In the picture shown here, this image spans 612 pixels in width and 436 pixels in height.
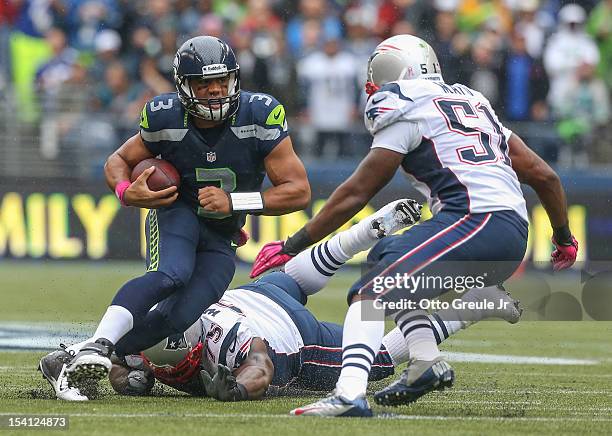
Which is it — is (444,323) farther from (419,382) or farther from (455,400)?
(419,382)

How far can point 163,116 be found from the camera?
19.6 ft

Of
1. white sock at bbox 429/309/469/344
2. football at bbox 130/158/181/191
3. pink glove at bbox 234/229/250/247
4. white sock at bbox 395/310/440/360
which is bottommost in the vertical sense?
white sock at bbox 429/309/469/344

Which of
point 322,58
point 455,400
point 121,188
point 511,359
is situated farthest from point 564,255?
point 322,58

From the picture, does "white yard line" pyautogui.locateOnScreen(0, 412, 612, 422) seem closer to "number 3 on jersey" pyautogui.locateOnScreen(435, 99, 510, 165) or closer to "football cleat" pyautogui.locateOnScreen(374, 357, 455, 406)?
"football cleat" pyautogui.locateOnScreen(374, 357, 455, 406)

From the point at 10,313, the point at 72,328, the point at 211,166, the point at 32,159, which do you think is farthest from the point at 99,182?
the point at 211,166

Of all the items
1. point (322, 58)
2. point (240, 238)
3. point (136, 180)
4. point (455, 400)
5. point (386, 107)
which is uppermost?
point (386, 107)

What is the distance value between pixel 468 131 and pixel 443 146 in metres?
0.15

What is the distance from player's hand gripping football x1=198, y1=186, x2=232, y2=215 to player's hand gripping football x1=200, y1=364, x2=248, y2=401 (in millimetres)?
750

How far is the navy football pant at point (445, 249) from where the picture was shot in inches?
197

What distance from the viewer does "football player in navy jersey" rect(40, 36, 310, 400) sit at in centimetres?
566

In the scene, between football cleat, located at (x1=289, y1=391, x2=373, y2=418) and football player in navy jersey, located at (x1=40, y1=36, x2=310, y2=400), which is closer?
football cleat, located at (x1=289, y1=391, x2=373, y2=418)

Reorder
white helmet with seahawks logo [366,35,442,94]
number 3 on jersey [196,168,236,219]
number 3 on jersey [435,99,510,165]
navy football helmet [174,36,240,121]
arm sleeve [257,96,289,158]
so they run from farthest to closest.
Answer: number 3 on jersey [196,168,236,219], arm sleeve [257,96,289,158], navy football helmet [174,36,240,121], white helmet with seahawks logo [366,35,442,94], number 3 on jersey [435,99,510,165]

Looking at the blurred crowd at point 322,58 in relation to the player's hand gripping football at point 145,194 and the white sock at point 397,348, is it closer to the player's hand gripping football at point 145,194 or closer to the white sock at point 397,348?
the white sock at point 397,348

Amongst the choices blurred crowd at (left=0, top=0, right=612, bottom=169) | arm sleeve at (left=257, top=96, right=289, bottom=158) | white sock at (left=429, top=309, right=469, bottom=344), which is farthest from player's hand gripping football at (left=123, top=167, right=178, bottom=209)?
blurred crowd at (left=0, top=0, right=612, bottom=169)
